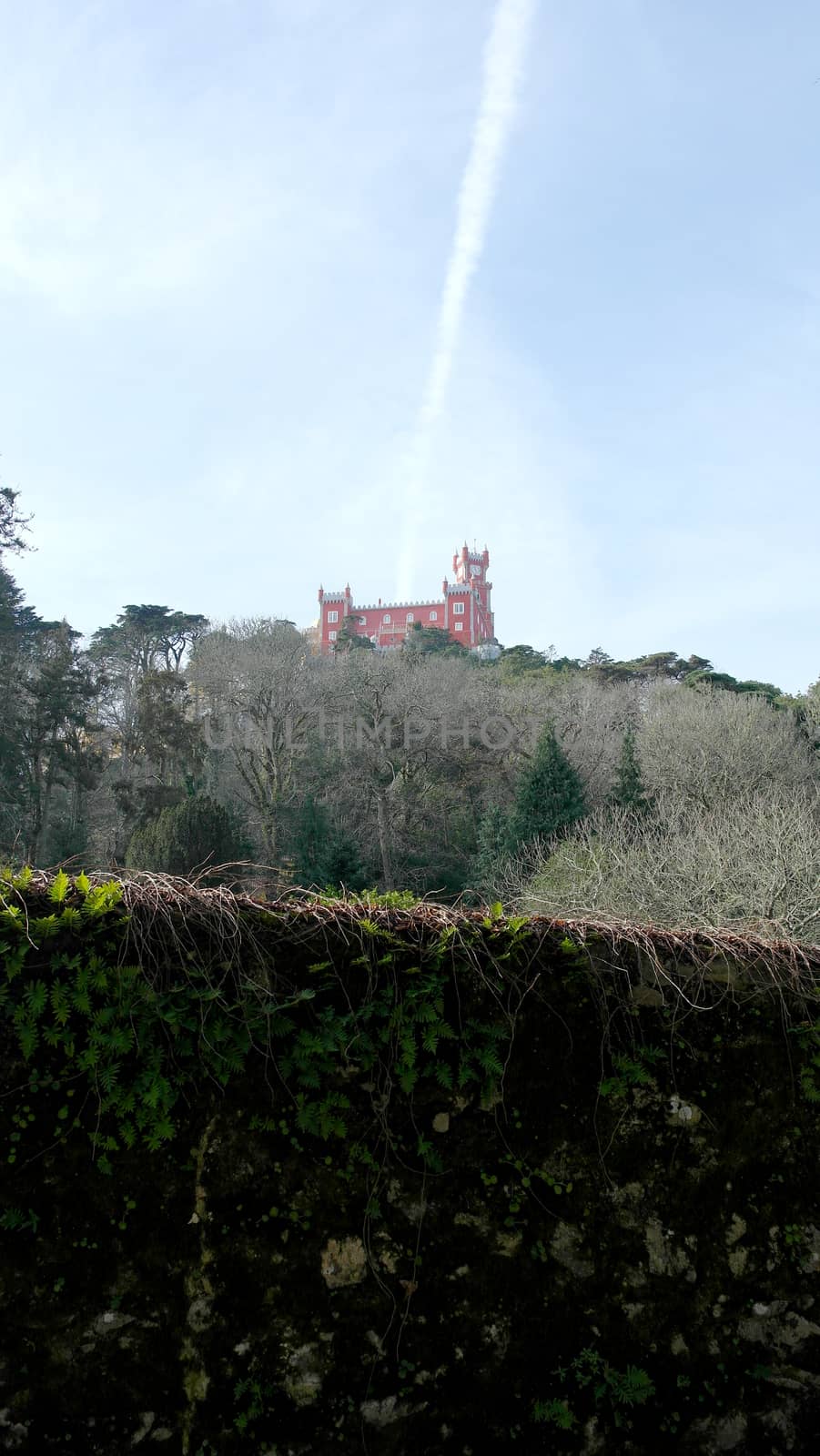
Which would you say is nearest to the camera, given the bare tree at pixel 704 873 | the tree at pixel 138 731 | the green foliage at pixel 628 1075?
the green foliage at pixel 628 1075

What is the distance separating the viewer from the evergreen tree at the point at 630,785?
82.1ft

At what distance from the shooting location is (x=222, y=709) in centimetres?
3297

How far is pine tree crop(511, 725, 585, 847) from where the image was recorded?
25.4 meters

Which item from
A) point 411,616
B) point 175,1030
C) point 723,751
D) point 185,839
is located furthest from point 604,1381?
point 411,616

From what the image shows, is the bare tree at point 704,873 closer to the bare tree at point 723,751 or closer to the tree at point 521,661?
the bare tree at point 723,751

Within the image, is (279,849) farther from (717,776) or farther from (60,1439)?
(60,1439)

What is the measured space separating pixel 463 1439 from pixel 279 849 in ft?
91.4

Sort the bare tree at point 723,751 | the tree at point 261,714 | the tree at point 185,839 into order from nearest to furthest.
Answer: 1. the tree at point 185,839
2. the bare tree at point 723,751
3. the tree at point 261,714

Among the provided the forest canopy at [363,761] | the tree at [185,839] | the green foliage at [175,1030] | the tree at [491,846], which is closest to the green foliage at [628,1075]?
the green foliage at [175,1030]

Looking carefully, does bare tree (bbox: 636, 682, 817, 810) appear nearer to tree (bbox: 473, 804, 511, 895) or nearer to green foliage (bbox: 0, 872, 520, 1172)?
tree (bbox: 473, 804, 511, 895)

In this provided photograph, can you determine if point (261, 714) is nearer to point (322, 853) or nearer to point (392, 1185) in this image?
point (322, 853)

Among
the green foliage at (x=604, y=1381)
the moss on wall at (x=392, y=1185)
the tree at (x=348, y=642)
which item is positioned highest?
the tree at (x=348, y=642)

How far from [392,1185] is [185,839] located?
22106 mm

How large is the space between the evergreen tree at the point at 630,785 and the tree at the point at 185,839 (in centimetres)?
1076
